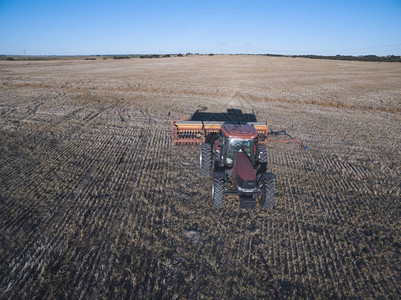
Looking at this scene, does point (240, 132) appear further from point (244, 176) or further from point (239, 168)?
point (244, 176)

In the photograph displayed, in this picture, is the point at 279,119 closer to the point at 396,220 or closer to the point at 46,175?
the point at 396,220

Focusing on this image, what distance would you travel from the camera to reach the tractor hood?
5.75 metres

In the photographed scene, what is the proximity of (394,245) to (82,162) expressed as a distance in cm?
1083

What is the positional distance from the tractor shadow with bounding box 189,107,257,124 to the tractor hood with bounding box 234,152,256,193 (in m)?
8.99

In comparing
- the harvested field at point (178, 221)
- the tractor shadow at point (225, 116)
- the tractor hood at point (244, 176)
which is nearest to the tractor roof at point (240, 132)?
the tractor hood at point (244, 176)

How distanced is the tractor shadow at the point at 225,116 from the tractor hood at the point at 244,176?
8992 mm

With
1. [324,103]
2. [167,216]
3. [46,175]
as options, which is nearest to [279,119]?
[324,103]

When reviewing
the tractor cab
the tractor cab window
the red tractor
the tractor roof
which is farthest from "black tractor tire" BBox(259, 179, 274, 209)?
the tractor roof

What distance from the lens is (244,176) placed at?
5793mm

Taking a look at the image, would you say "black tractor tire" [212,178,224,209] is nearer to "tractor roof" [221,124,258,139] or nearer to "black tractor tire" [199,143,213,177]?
"tractor roof" [221,124,258,139]

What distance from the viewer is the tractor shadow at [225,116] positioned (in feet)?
50.1

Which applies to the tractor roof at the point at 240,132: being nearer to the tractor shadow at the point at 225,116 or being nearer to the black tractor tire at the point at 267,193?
the black tractor tire at the point at 267,193

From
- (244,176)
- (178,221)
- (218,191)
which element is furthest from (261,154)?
(178,221)

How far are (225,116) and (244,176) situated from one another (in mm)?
10747
